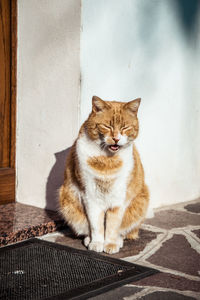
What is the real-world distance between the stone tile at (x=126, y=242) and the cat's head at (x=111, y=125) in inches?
28.6

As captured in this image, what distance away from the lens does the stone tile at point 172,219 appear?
3.87 metres

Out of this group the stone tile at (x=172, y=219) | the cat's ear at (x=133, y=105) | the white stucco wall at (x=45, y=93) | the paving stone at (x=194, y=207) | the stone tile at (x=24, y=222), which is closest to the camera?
the cat's ear at (x=133, y=105)

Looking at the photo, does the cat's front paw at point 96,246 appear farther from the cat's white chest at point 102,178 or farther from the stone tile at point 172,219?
the stone tile at point 172,219

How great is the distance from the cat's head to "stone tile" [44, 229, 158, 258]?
0.73 metres

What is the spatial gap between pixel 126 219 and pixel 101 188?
402mm

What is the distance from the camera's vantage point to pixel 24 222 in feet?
11.6

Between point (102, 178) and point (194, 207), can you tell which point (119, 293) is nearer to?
point (102, 178)

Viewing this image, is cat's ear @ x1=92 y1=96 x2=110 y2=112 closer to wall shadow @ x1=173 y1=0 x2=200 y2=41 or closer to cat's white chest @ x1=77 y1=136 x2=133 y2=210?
cat's white chest @ x1=77 y1=136 x2=133 y2=210

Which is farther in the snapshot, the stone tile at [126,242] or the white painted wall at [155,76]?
the white painted wall at [155,76]

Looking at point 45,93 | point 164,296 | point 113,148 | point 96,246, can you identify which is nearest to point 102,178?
point 113,148

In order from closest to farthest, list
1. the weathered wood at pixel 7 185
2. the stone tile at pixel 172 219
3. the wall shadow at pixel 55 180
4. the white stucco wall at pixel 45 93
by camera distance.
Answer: the white stucco wall at pixel 45 93, the wall shadow at pixel 55 180, the stone tile at pixel 172 219, the weathered wood at pixel 7 185

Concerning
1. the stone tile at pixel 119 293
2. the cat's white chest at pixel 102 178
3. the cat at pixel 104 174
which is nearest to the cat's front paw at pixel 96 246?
the cat at pixel 104 174

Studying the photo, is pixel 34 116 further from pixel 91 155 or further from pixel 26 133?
pixel 91 155

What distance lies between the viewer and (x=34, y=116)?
393 cm
